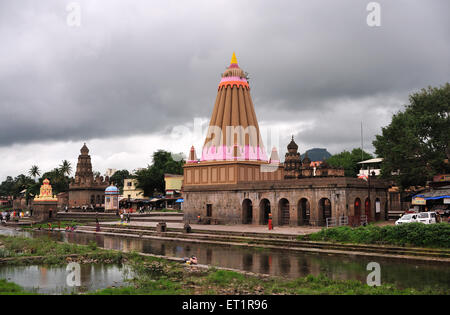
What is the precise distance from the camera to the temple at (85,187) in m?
65.9

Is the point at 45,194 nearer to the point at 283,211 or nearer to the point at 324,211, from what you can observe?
the point at 283,211

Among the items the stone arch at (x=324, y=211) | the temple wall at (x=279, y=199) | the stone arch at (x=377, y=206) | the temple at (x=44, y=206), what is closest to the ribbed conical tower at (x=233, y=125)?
the temple wall at (x=279, y=199)

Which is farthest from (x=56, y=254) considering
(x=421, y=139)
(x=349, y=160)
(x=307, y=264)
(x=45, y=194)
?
(x=349, y=160)

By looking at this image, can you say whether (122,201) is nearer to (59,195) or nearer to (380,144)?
(59,195)

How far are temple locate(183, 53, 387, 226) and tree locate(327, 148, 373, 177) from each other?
3010cm

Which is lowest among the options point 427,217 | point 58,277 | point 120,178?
point 58,277

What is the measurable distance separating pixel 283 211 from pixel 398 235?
1343cm

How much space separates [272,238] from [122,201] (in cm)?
4769

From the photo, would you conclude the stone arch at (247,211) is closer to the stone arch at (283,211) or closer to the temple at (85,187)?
the stone arch at (283,211)

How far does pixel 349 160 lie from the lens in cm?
7106

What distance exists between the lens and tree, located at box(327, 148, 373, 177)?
69.2 m

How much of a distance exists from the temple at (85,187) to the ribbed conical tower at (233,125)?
3565 centimetres
